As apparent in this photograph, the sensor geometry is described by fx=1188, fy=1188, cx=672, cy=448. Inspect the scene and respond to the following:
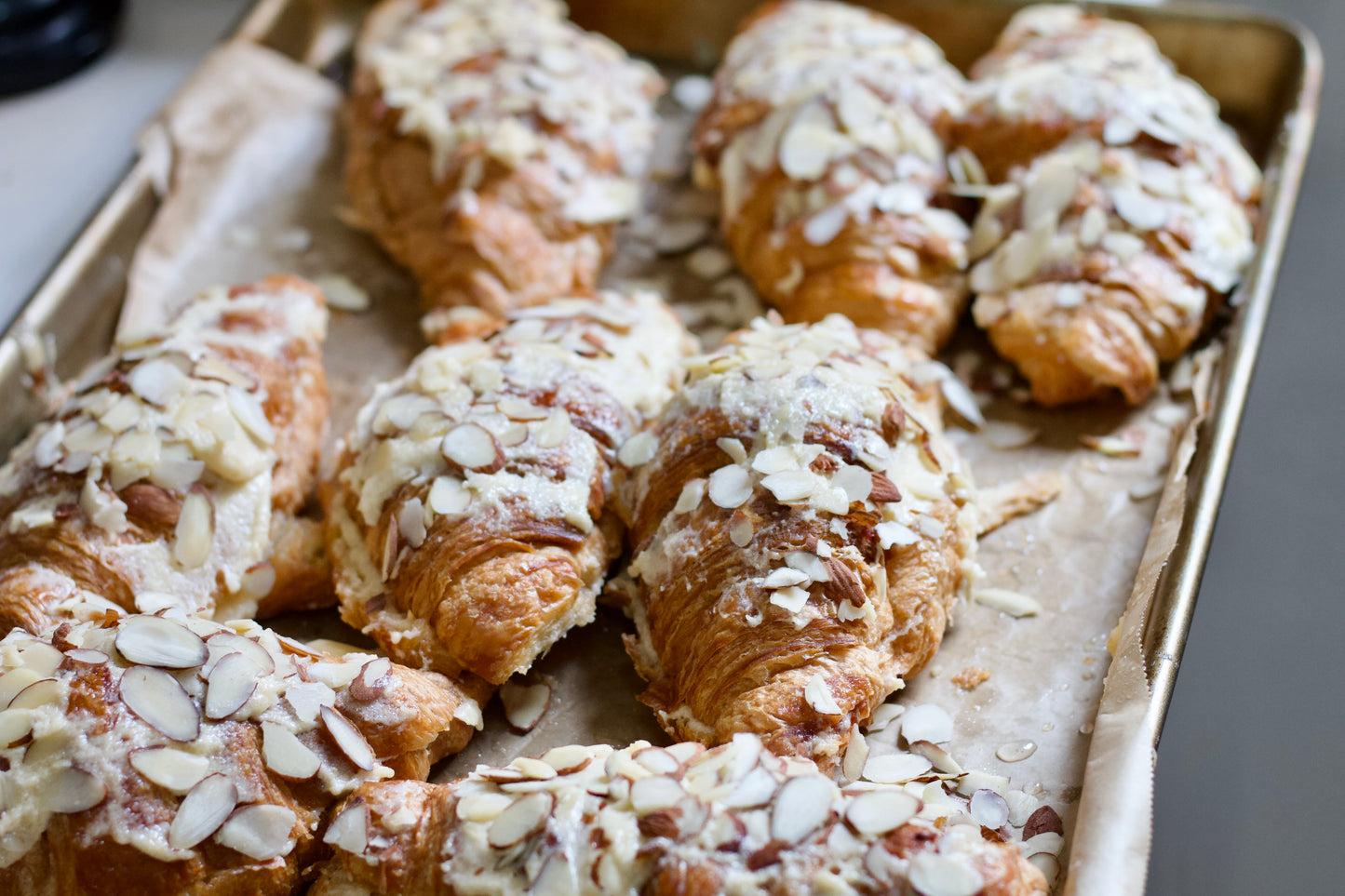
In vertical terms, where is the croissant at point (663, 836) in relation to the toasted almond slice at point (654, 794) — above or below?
below

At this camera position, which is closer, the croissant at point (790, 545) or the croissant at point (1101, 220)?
the croissant at point (790, 545)

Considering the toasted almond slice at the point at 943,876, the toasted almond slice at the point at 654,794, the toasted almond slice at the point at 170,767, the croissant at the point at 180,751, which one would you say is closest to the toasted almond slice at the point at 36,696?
the croissant at the point at 180,751

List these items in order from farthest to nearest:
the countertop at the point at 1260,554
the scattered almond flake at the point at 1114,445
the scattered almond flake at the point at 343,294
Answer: the scattered almond flake at the point at 343,294 → the scattered almond flake at the point at 1114,445 → the countertop at the point at 1260,554

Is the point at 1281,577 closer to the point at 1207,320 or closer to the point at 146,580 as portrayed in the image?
the point at 1207,320

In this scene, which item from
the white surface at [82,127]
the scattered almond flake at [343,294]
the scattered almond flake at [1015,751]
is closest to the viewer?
the scattered almond flake at [1015,751]

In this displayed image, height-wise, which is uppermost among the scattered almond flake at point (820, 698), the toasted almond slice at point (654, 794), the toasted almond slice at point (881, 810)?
the toasted almond slice at point (654, 794)

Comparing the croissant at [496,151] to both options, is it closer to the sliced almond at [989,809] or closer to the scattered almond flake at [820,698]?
the scattered almond flake at [820,698]

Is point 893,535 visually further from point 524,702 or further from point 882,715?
point 524,702
